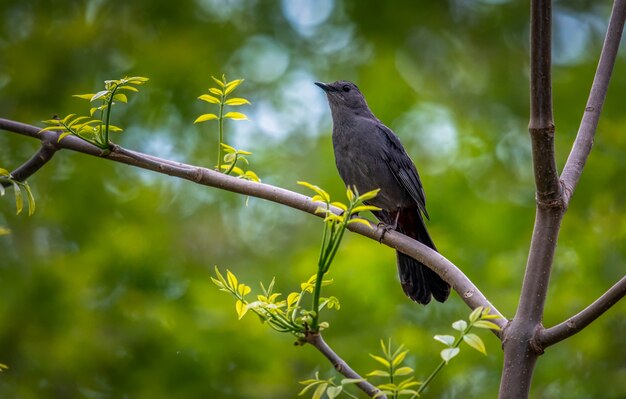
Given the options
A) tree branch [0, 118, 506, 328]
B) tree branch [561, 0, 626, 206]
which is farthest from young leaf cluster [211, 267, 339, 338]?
tree branch [561, 0, 626, 206]

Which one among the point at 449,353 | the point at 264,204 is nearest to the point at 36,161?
the point at 449,353

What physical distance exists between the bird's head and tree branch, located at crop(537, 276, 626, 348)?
137 inches

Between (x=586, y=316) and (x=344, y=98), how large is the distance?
12.2ft

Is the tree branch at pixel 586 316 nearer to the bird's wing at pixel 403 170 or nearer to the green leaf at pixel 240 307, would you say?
the green leaf at pixel 240 307

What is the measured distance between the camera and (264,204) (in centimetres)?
805

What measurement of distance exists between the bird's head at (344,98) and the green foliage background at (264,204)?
904mm

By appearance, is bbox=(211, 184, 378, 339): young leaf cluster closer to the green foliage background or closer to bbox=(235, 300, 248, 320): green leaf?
bbox=(235, 300, 248, 320): green leaf

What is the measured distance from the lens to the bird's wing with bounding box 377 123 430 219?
500cm

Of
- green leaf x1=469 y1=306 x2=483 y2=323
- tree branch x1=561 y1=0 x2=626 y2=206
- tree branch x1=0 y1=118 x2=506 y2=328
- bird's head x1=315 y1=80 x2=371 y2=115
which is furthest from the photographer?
bird's head x1=315 y1=80 x2=371 y2=115

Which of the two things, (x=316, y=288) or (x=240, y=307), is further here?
(x=240, y=307)

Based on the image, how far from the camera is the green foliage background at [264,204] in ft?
17.8

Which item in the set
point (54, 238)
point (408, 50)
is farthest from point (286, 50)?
point (54, 238)

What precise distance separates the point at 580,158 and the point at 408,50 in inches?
201

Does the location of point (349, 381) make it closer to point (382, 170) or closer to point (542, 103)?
point (542, 103)
